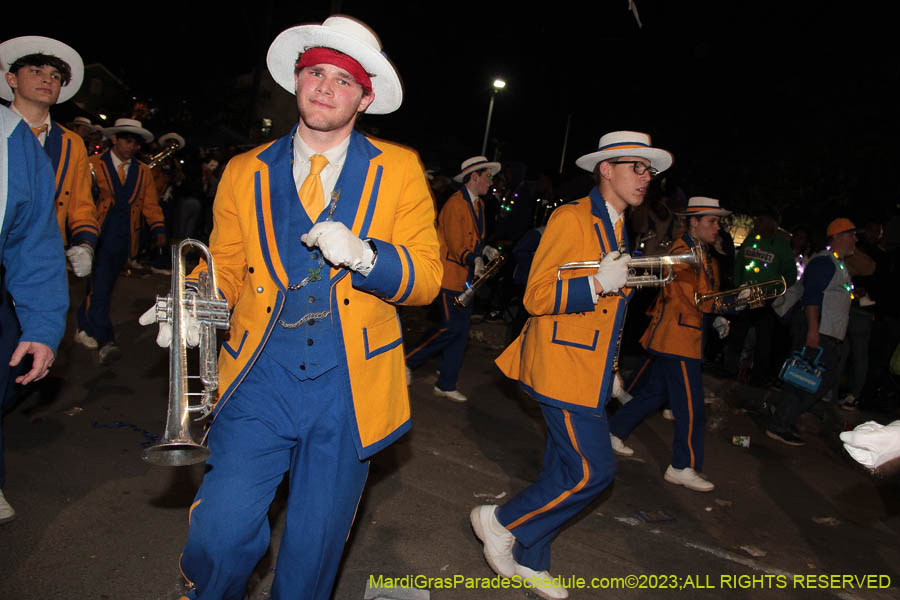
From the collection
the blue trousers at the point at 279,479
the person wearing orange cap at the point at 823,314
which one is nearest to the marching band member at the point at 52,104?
the blue trousers at the point at 279,479

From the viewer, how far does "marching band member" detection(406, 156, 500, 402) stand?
6.98 meters

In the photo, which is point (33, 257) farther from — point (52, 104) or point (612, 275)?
point (612, 275)

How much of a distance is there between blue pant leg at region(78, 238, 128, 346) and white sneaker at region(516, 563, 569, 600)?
5.03 meters

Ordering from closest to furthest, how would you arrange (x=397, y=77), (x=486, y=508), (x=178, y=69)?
(x=397, y=77)
(x=486, y=508)
(x=178, y=69)

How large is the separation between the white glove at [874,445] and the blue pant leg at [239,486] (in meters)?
1.89

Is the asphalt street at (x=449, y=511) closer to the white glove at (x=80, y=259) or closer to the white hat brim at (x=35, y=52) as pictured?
the white glove at (x=80, y=259)

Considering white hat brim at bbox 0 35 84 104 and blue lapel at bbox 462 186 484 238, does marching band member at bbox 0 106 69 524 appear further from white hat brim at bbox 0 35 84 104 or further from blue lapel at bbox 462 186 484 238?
blue lapel at bbox 462 186 484 238

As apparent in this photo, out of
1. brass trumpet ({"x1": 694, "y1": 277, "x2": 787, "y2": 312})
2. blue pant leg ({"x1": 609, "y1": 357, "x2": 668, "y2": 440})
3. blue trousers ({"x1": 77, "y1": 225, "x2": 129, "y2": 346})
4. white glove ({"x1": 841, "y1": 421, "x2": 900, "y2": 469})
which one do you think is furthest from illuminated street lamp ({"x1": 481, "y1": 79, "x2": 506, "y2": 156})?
white glove ({"x1": 841, "y1": 421, "x2": 900, "y2": 469})

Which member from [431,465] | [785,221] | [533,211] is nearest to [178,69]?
[533,211]

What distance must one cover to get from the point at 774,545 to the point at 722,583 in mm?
968

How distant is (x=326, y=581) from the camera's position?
2443 millimetres

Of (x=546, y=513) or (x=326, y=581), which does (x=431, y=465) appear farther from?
(x=326, y=581)

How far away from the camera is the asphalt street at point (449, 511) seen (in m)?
3.46

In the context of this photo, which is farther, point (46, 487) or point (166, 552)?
point (46, 487)
